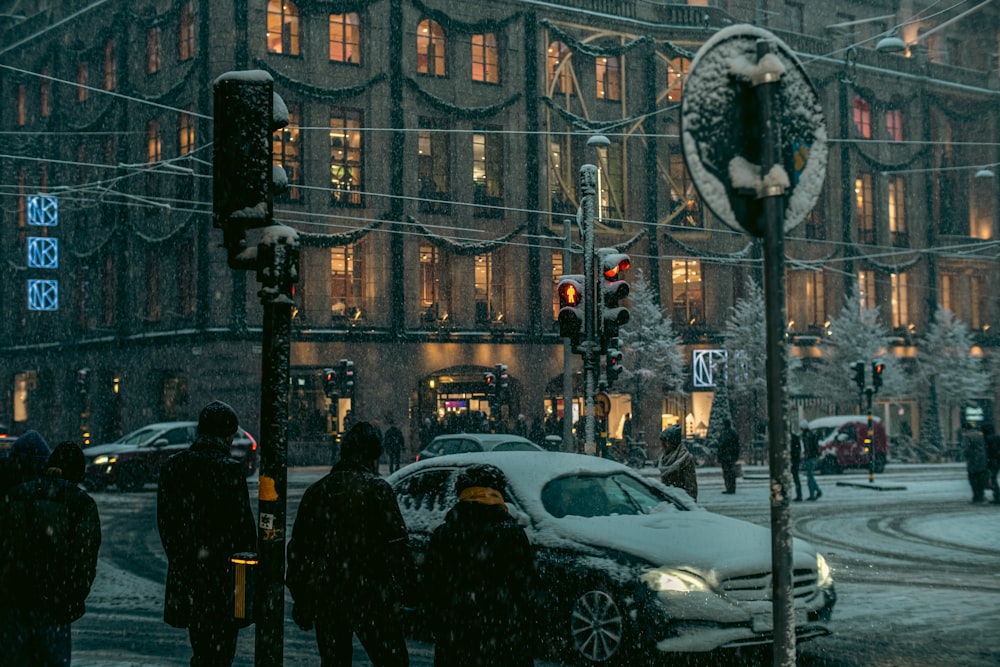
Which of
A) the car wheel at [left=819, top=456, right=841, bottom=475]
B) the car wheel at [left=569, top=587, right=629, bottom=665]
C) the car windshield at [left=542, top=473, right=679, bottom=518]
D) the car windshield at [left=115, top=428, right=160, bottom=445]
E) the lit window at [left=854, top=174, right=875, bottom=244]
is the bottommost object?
the car wheel at [left=819, top=456, right=841, bottom=475]

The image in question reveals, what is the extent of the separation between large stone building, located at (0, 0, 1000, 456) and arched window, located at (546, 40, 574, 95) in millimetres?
104

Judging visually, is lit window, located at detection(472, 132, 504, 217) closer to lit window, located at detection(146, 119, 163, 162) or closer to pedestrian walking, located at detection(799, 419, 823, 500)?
lit window, located at detection(146, 119, 163, 162)

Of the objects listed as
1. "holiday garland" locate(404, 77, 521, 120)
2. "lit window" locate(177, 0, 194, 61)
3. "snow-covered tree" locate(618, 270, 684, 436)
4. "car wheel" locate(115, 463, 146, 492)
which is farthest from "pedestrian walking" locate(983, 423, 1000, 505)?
"lit window" locate(177, 0, 194, 61)

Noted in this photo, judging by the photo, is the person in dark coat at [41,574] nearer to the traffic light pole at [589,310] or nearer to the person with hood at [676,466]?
the person with hood at [676,466]

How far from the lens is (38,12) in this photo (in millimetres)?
50531

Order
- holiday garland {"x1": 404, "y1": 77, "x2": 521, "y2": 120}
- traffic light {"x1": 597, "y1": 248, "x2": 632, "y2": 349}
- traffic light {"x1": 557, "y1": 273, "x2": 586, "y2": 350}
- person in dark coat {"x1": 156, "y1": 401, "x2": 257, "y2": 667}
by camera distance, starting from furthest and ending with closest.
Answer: holiday garland {"x1": 404, "y1": 77, "x2": 521, "y2": 120} → traffic light {"x1": 557, "y1": 273, "x2": 586, "y2": 350} → traffic light {"x1": 597, "y1": 248, "x2": 632, "y2": 349} → person in dark coat {"x1": 156, "y1": 401, "x2": 257, "y2": 667}

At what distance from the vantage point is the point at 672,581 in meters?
7.57

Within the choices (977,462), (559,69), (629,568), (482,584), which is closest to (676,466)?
(629,568)

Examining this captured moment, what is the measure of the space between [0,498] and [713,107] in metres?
4.15

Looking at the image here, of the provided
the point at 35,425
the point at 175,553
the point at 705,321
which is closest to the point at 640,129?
the point at 705,321

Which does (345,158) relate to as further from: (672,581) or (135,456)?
(672,581)

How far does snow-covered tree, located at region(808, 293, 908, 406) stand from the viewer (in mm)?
48062

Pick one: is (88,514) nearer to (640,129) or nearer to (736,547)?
(736,547)

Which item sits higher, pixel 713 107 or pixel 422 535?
pixel 713 107
